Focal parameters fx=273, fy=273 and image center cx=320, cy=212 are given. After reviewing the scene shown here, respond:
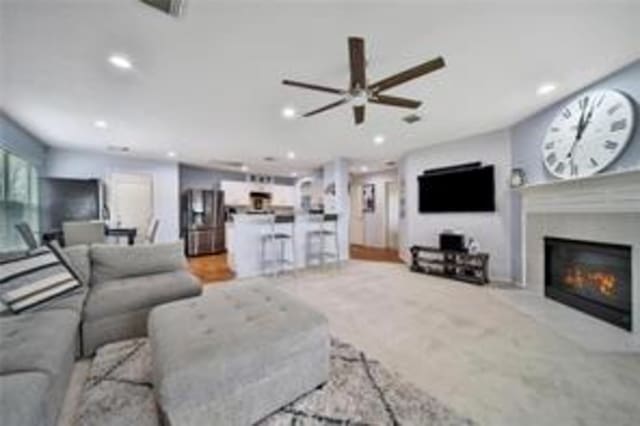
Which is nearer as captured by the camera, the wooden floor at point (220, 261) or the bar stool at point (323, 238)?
the wooden floor at point (220, 261)

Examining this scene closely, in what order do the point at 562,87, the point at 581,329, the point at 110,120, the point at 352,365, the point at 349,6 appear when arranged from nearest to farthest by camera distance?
the point at 349,6 < the point at 352,365 < the point at 581,329 < the point at 562,87 < the point at 110,120

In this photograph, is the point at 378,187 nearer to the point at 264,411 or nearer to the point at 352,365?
the point at 352,365

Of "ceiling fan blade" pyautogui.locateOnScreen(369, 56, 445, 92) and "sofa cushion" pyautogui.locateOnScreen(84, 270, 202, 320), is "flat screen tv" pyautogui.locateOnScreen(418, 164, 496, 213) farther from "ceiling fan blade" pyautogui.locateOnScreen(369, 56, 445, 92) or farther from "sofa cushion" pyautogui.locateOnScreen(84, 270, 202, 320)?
"sofa cushion" pyautogui.locateOnScreen(84, 270, 202, 320)

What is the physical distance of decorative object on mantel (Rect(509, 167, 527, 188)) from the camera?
3.96 m

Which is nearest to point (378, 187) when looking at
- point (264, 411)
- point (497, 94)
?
point (497, 94)

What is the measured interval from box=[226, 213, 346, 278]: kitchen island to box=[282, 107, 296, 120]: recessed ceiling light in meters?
2.04

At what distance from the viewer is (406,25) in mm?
1926

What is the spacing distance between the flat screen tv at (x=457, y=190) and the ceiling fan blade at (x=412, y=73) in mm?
3261

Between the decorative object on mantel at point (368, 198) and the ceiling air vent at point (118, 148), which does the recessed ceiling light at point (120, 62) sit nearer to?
the ceiling air vent at point (118, 148)

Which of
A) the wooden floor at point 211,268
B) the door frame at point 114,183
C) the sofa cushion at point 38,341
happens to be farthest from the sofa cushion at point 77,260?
the door frame at point 114,183

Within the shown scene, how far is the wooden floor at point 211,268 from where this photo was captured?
4824 mm

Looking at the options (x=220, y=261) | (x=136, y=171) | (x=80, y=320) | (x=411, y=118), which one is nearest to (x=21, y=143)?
(x=136, y=171)

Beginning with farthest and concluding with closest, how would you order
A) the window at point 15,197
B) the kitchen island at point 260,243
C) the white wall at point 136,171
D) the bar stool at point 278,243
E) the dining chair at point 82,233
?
1. the white wall at point 136,171
2. the bar stool at point 278,243
3. the kitchen island at point 260,243
4. the dining chair at point 82,233
5. the window at point 15,197

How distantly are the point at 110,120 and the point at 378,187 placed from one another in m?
6.80
